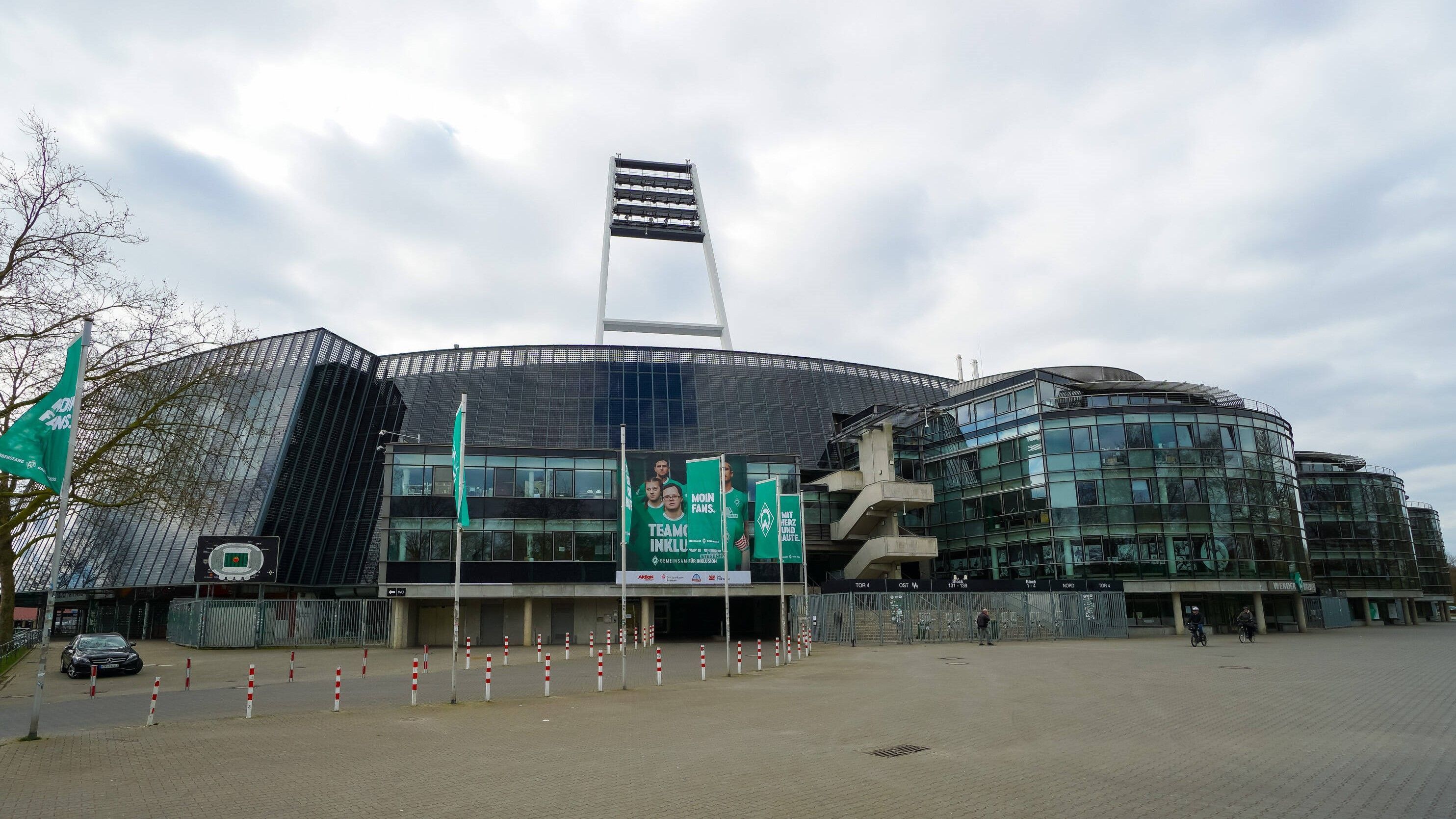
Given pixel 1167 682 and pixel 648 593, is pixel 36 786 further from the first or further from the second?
pixel 648 593

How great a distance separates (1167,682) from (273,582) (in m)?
48.0

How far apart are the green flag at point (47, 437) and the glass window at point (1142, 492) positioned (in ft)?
155

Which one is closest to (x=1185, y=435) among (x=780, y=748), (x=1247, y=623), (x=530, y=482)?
(x=1247, y=623)

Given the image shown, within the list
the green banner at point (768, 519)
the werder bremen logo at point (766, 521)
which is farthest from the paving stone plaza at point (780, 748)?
the werder bremen logo at point (766, 521)

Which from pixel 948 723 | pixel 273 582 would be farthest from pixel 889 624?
pixel 273 582

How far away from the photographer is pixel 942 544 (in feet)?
187

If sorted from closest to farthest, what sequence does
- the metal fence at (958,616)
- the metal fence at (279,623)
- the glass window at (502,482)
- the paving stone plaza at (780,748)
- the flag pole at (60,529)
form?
the paving stone plaza at (780,748)
the flag pole at (60,529)
the metal fence at (958,616)
the metal fence at (279,623)
the glass window at (502,482)

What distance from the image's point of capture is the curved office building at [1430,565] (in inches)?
3187

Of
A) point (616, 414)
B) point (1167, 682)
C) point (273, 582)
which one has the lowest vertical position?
point (1167, 682)

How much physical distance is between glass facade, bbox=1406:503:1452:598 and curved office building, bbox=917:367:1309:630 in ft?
144

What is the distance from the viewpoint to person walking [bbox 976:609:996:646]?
36125mm

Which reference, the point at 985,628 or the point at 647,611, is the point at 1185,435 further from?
the point at 647,611

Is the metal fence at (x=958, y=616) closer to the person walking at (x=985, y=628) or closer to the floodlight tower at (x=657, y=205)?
the person walking at (x=985, y=628)

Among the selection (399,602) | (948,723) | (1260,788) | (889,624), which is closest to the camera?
(1260,788)
